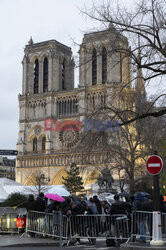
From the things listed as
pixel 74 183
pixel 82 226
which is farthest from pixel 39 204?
pixel 74 183

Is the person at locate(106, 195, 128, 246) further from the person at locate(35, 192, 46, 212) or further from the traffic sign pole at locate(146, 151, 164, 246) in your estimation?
the person at locate(35, 192, 46, 212)

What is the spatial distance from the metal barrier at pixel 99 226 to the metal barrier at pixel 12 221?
3.12 metres

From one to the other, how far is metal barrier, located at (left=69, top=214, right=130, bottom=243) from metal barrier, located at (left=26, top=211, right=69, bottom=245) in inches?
9.9

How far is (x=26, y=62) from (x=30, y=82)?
2.88 meters

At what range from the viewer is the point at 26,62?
6247 centimetres

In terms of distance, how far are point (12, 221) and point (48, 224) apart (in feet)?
8.82

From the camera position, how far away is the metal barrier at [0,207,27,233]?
15.4 m

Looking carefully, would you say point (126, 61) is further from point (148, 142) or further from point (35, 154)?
point (35, 154)

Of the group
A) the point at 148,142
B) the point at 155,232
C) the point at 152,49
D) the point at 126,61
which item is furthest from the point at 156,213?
the point at 148,142

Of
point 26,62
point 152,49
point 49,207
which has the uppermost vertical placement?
point 26,62

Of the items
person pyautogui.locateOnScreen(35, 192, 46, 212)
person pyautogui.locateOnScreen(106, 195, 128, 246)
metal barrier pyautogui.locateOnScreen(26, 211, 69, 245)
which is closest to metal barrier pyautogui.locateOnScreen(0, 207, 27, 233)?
metal barrier pyautogui.locateOnScreen(26, 211, 69, 245)

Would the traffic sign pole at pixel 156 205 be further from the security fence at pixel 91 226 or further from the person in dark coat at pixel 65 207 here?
the person in dark coat at pixel 65 207

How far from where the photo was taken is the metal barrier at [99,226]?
11.9 meters

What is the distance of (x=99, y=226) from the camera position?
12.6 meters
